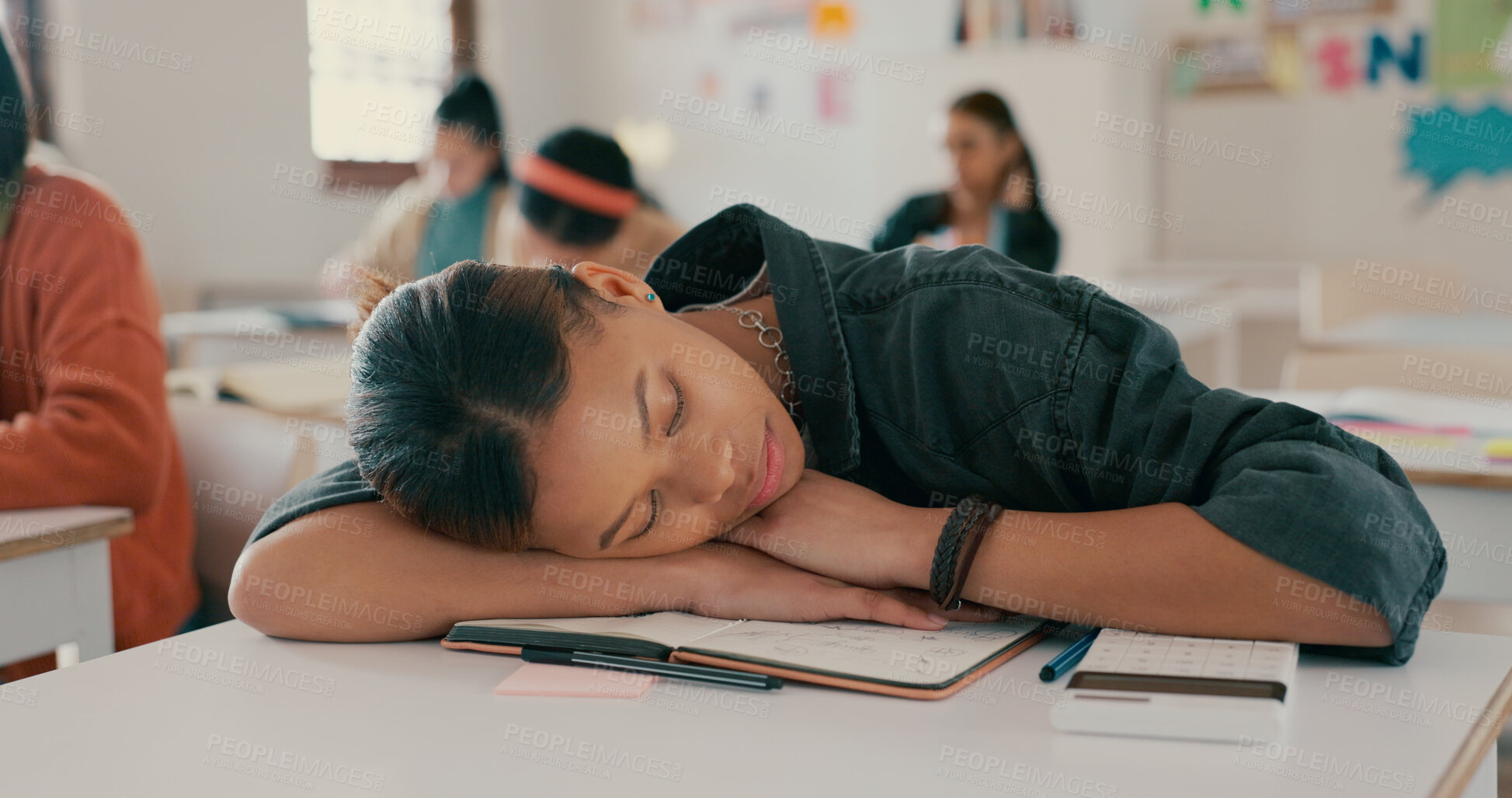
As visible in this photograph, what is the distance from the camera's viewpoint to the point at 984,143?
3.75 m

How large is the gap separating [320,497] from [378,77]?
470 centimetres

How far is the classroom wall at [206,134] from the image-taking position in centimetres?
422

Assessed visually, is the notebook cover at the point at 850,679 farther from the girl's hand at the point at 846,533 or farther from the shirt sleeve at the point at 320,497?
the shirt sleeve at the point at 320,497

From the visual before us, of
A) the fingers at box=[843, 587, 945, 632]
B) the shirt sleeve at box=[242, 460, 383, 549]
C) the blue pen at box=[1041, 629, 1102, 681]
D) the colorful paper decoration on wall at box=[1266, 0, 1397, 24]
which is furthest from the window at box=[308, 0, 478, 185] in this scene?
the blue pen at box=[1041, 629, 1102, 681]

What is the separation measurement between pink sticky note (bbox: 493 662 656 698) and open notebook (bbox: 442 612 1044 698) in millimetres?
17

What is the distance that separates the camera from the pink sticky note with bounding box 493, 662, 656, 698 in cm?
75

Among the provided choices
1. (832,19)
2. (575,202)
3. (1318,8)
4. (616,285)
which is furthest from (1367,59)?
(616,285)

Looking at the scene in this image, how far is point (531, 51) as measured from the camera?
19.5 feet

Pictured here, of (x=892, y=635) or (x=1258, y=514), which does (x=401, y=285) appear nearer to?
(x=892, y=635)

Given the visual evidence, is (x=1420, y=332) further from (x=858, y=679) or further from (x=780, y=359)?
(x=858, y=679)

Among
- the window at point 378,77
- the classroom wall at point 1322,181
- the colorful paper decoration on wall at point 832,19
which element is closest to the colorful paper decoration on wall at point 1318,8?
the classroom wall at point 1322,181

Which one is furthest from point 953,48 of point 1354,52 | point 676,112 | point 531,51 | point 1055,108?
point 531,51

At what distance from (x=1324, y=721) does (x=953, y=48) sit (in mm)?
4127

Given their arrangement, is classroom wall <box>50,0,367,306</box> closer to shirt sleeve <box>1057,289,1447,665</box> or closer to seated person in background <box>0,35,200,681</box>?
seated person in background <box>0,35,200,681</box>
